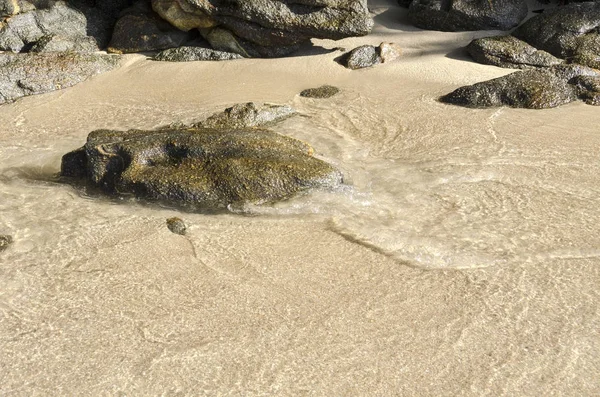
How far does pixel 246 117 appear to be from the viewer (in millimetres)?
6477

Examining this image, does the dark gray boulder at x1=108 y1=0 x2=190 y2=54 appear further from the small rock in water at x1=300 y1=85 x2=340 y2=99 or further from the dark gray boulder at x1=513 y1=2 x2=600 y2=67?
the dark gray boulder at x1=513 y1=2 x2=600 y2=67

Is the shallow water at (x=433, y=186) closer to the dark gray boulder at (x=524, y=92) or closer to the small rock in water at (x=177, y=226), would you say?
the dark gray boulder at (x=524, y=92)

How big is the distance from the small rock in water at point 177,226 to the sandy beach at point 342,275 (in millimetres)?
57

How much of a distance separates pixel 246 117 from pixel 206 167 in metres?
1.66

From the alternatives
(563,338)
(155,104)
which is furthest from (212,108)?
(563,338)

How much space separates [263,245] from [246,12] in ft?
15.8

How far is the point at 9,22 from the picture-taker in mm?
8516

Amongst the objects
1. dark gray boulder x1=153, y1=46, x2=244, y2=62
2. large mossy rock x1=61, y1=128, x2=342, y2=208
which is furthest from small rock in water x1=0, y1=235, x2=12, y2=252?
dark gray boulder x1=153, y1=46, x2=244, y2=62

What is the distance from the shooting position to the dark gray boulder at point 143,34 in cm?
879

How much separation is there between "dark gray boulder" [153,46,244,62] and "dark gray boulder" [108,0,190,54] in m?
0.30

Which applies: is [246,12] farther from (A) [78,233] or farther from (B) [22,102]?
(A) [78,233]

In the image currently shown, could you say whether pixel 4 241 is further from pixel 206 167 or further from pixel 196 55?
pixel 196 55

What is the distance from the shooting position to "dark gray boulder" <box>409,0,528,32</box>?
892cm

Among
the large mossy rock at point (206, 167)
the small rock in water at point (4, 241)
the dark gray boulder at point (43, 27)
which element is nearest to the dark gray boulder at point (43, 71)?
the dark gray boulder at point (43, 27)
